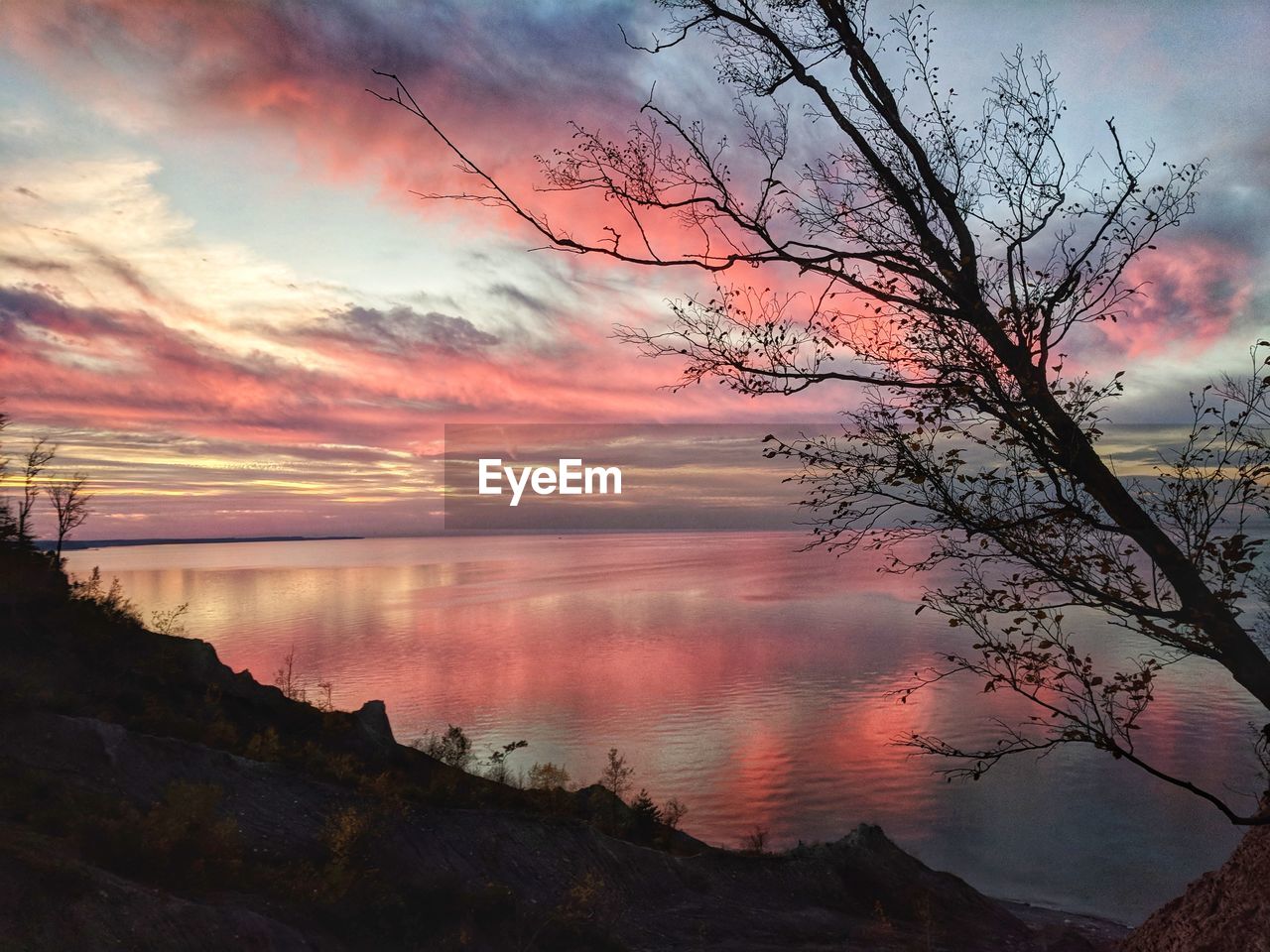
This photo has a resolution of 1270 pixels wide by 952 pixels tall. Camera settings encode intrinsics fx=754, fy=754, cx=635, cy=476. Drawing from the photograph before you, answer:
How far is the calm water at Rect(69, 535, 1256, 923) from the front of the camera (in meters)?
31.1

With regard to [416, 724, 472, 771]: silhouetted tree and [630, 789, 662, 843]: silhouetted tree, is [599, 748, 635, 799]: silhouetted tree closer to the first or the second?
[630, 789, 662, 843]: silhouetted tree

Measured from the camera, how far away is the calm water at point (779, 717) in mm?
31094

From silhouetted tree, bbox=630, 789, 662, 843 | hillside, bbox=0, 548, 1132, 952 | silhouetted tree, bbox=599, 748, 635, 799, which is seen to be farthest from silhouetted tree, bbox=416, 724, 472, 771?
silhouetted tree, bbox=630, 789, 662, 843

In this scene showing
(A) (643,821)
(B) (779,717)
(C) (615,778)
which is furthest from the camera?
(B) (779,717)

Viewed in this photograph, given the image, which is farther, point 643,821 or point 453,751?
point 453,751

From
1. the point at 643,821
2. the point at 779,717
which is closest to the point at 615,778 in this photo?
the point at 643,821

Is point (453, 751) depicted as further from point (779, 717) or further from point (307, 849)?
point (779, 717)

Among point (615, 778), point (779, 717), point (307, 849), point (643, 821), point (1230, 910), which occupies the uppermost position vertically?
point (1230, 910)

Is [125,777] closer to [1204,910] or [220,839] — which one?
[220,839]

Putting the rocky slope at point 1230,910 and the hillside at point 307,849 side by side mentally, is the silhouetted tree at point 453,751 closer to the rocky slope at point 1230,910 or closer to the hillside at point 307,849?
the hillside at point 307,849

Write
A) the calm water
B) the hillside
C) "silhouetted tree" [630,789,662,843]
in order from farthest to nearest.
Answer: the calm water
"silhouetted tree" [630,789,662,843]
the hillside

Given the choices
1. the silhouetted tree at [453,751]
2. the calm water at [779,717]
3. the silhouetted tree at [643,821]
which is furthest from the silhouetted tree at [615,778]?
the silhouetted tree at [453,751]

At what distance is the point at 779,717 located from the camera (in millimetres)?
48625

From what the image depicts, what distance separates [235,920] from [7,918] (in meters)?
2.76
